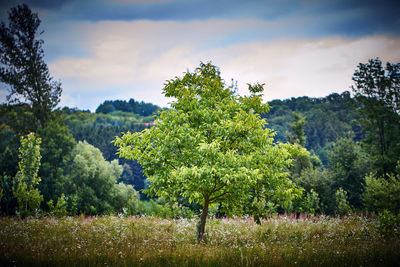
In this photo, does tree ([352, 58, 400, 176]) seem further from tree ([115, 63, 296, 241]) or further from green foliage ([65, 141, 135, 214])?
green foliage ([65, 141, 135, 214])

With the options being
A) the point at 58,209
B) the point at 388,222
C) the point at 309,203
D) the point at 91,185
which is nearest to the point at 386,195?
the point at 309,203

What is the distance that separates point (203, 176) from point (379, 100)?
3293cm

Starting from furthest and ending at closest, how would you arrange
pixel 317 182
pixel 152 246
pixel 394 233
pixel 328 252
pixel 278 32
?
pixel 317 182 → pixel 278 32 → pixel 394 233 → pixel 152 246 → pixel 328 252

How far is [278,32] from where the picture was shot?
53.8 ft

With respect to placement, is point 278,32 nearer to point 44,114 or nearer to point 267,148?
point 267,148

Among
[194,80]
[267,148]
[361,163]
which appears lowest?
[361,163]

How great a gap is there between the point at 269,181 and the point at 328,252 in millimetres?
2636

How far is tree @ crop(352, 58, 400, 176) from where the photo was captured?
2858 centimetres

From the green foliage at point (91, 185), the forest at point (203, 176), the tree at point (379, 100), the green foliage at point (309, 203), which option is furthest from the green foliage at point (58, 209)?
the tree at point (379, 100)

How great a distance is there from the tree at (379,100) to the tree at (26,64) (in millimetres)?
38655

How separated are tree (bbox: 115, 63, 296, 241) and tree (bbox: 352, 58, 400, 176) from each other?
28.1 meters

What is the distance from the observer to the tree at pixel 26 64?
79.7 ft

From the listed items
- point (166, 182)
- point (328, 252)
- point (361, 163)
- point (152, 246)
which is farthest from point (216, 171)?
point (361, 163)

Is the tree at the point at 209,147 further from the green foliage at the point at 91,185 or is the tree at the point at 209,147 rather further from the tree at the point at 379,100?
the tree at the point at 379,100
